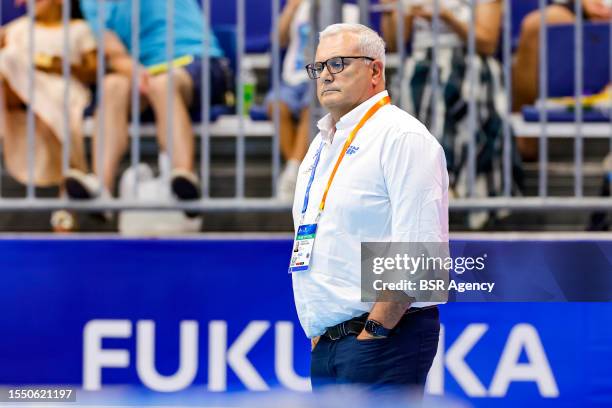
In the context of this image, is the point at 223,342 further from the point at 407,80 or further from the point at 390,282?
the point at 390,282

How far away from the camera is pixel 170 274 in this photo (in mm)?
4867

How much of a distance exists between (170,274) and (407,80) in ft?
4.33

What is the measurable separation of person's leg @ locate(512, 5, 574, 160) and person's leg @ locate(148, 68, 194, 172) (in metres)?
1.46

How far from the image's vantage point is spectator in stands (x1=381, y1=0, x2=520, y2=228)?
4996 millimetres

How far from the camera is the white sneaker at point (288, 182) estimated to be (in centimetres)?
500

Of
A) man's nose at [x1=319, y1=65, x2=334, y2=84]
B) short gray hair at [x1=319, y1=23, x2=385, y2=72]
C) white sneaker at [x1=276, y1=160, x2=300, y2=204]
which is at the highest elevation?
short gray hair at [x1=319, y1=23, x2=385, y2=72]

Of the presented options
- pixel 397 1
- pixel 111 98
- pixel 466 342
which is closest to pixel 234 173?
pixel 111 98

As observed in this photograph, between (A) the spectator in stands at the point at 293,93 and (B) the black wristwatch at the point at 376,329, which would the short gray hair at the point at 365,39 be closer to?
(B) the black wristwatch at the point at 376,329

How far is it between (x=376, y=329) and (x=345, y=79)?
707mm

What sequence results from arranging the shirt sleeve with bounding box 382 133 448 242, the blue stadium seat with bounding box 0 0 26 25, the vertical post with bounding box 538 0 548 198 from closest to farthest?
the shirt sleeve with bounding box 382 133 448 242 < the vertical post with bounding box 538 0 548 198 < the blue stadium seat with bounding box 0 0 26 25

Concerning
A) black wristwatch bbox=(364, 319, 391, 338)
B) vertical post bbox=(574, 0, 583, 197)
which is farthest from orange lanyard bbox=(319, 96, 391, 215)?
vertical post bbox=(574, 0, 583, 197)

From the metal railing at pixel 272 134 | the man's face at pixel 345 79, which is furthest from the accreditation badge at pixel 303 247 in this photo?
the metal railing at pixel 272 134

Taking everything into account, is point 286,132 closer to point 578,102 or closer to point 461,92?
point 461,92

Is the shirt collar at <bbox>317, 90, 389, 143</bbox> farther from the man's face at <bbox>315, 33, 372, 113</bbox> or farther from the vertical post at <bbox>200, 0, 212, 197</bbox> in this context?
the vertical post at <bbox>200, 0, 212, 197</bbox>
